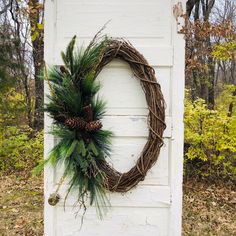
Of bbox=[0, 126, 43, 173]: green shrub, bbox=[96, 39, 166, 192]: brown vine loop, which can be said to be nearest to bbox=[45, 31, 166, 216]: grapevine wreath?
bbox=[96, 39, 166, 192]: brown vine loop

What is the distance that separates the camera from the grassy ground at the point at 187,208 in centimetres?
316

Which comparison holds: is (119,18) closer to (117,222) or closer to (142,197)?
(142,197)

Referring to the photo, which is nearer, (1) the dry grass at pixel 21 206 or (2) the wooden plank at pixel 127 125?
(2) the wooden plank at pixel 127 125

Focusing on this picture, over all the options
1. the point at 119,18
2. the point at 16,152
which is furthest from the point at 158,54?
the point at 16,152

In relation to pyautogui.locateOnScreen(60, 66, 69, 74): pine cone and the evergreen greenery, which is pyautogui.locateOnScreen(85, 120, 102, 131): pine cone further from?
pyautogui.locateOnScreen(60, 66, 69, 74): pine cone

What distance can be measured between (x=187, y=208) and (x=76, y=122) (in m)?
2.60

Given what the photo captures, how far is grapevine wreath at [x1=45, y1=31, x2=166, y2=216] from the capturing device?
1656 millimetres

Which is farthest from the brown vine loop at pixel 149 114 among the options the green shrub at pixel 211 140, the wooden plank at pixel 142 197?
the green shrub at pixel 211 140

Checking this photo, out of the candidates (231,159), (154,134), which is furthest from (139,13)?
(231,159)

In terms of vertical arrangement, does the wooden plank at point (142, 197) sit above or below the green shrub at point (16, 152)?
above

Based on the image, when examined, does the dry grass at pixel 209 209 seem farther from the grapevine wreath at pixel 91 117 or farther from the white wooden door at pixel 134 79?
the grapevine wreath at pixel 91 117

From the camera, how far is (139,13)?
1.78m

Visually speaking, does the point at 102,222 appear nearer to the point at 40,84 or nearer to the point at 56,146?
the point at 56,146

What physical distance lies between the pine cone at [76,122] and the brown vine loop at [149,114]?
27 centimetres
